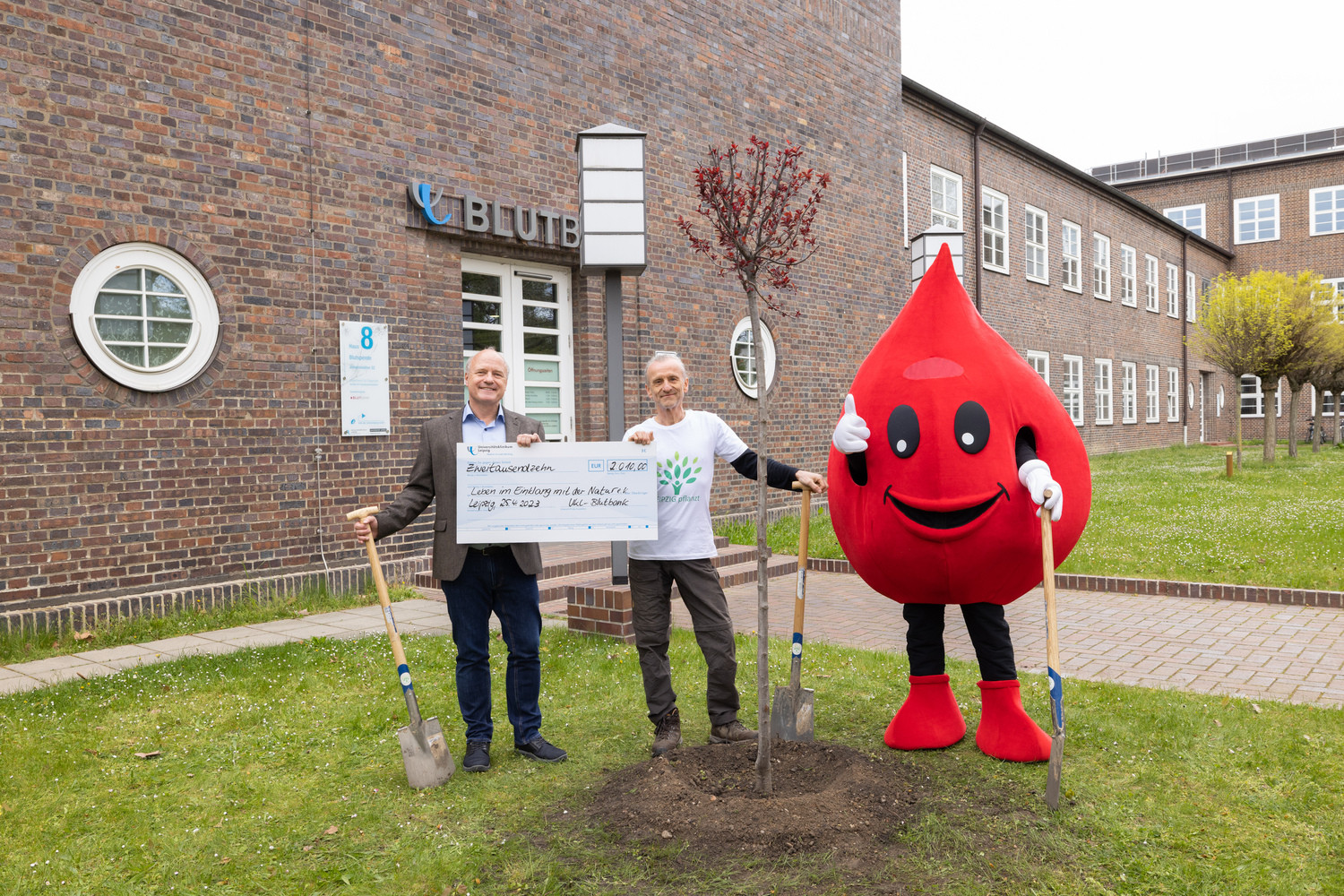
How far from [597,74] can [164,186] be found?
5175mm

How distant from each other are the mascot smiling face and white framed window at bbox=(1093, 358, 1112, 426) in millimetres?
23564

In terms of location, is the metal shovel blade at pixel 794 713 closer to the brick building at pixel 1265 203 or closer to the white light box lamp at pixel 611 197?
the white light box lamp at pixel 611 197

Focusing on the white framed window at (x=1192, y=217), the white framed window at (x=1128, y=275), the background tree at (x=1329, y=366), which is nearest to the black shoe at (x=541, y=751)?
the background tree at (x=1329, y=366)

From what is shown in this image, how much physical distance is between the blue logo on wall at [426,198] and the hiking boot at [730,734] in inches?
246

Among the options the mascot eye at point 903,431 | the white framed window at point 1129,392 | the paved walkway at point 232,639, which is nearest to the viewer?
the mascot eye at point 903,431

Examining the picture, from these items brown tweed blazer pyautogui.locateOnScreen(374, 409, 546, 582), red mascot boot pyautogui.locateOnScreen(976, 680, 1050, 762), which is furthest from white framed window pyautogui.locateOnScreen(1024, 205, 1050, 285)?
brown tweed blazer pyautogui.locateOnScreen(374, 409, 546, 582)

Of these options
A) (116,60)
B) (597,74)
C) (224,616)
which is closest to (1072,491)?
(224,616)

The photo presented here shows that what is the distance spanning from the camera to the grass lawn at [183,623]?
645cm

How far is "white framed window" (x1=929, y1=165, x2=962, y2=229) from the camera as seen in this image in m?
17.8

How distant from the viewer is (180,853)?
3.49 metres

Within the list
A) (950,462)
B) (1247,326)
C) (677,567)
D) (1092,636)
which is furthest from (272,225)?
(1247,326)

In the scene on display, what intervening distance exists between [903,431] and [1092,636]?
12.6 ft

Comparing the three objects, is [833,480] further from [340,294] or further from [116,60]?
[116,60]

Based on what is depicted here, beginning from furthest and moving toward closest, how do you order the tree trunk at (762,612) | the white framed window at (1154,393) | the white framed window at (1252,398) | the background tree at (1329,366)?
the white framed window at (1252,398), the white framed window at (1154,393), the background tree at (1329,366), the tree trunk at (762,612)
